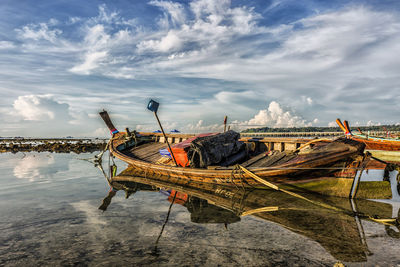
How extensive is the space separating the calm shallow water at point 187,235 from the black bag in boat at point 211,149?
9.46 ft

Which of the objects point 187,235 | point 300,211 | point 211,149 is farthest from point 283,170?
point 187,235

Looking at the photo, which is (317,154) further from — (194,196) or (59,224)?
(59,224)

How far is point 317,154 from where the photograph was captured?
366 inches

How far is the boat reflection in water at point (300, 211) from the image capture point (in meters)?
5.73

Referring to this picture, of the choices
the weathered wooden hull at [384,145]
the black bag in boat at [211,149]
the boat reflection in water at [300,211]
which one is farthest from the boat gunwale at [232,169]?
the weathered wooden hull at [384,145]

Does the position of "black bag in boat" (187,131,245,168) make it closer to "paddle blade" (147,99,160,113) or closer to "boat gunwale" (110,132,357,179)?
"boat gunwale" (110,132,357,179)

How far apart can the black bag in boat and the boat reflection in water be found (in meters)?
1.37

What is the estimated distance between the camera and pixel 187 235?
6.14 m

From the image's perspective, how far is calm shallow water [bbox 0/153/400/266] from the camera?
4938 mm

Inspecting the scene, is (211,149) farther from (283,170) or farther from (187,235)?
(187,235)

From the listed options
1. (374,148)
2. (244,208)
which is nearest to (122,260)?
(244,208)

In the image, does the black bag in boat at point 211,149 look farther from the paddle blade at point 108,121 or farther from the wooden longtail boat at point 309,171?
the paddle blade at point 108,121

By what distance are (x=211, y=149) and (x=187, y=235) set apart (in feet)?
20.7

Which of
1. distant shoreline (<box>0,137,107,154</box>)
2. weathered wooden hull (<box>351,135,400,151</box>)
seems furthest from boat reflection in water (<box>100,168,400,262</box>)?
distant shoreline (<box>0,137,107,154</box>)
